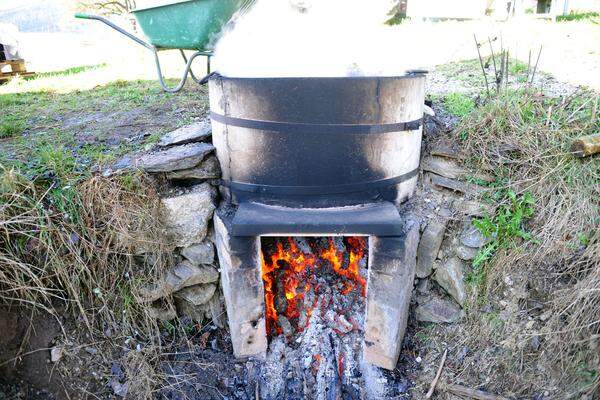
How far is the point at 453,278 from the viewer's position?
2.70m

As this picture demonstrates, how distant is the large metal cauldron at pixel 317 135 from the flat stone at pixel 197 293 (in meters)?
0.75

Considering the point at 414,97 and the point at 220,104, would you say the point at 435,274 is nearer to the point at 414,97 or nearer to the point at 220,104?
the point at 414,97

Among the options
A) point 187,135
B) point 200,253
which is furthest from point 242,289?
point 187,135

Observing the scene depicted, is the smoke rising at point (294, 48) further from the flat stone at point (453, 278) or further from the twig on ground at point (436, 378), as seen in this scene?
the twig on ground at point (436, 378)

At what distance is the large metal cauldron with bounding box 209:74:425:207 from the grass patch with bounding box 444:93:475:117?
61 cm

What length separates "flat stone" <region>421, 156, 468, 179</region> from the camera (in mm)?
2839

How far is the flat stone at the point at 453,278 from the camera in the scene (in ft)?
8.73

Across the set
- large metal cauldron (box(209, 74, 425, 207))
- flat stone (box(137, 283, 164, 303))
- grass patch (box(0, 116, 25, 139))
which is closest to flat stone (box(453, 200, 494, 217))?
large metal cauldron (box(209, 74, 425, 207))

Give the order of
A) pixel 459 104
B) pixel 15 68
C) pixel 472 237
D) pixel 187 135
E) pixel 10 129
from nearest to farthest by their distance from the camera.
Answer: pixel 472 237 < pixel 187 135 < pixel 459 104 < pixel 10 129 < pixel 15 68

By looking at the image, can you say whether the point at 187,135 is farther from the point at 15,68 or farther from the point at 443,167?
the point at 15,68

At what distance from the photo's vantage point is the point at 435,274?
9.21 ft

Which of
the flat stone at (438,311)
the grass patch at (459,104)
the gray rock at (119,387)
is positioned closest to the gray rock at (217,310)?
the gray rock at (119,387)

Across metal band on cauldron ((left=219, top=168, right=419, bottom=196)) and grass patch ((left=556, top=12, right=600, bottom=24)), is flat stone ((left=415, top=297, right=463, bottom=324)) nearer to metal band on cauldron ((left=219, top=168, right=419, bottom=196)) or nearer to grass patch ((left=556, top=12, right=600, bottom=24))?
metal band on cauldron ((left=219, top=168, right=419, bottom=196))

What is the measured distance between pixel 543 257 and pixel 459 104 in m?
1.43
